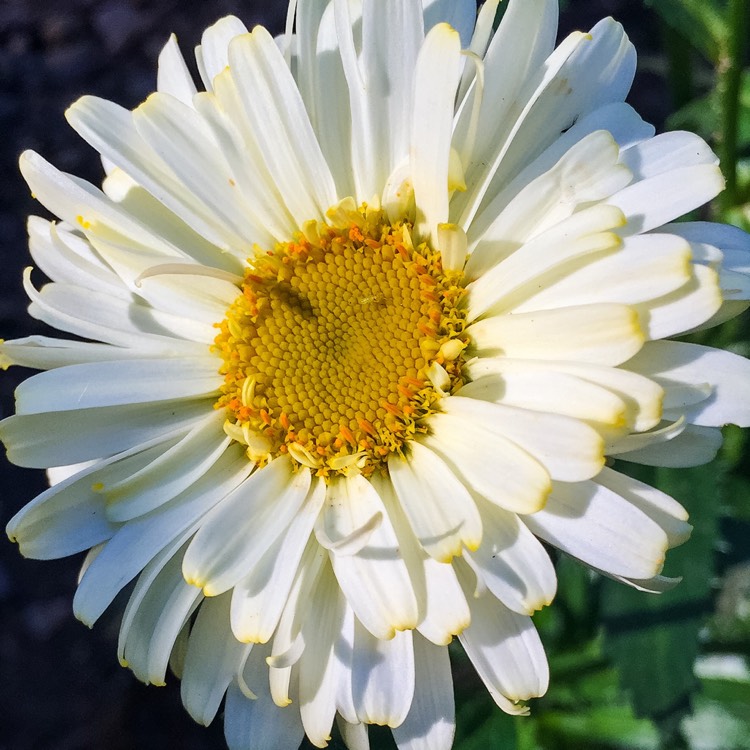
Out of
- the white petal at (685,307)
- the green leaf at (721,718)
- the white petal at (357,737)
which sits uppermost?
the white petal at (685,307)

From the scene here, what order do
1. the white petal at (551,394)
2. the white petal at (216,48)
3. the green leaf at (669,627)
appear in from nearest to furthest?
the white petal at (551,394), the white petal at (216,48), the green leaf at (669,627)

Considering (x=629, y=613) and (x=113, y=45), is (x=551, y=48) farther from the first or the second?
(x=113, y=45)

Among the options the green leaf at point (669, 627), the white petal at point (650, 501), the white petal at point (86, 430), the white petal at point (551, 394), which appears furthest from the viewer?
the green leaf at point (669, 627)

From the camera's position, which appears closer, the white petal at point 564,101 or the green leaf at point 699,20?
the white petal at point 564,101

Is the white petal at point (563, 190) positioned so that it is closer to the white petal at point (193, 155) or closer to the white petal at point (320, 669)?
the white petal at point (193, 155)

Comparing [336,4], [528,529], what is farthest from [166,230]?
[528,529]

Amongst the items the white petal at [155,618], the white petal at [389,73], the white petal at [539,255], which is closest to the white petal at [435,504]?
the white petal at [539,255]

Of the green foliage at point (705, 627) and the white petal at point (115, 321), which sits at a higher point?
the white petal at point (115, 321)
